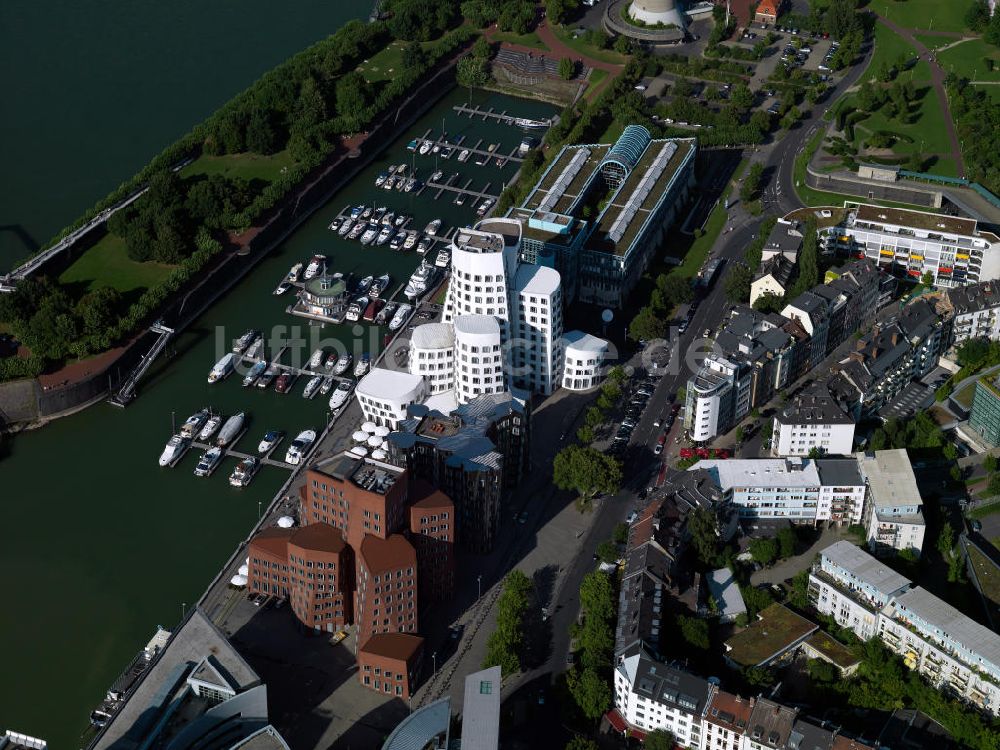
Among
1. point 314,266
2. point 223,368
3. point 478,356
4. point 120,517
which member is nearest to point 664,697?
point 478,356

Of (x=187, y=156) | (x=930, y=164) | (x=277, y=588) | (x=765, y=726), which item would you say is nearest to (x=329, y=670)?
(x=277, y=588)

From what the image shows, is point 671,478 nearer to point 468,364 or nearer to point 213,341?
point 468,364

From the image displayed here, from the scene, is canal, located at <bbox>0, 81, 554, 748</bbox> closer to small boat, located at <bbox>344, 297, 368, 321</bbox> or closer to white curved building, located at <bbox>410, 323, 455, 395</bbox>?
small boat, located at <bbox>344, 297, 368, 321</bbox>

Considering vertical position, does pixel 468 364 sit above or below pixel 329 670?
above

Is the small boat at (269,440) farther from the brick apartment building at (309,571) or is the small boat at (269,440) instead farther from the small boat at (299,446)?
the brick apartment building at (309,571)

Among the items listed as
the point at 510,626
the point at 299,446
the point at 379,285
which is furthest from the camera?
the point at 379,285

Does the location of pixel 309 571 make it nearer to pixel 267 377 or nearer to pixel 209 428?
pixel 209 428

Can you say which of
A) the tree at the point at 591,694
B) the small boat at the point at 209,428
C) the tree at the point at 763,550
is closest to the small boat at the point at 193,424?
the small boat at the point at 209,428
